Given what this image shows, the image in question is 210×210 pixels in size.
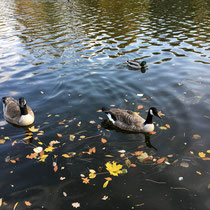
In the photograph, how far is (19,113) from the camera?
10.0m

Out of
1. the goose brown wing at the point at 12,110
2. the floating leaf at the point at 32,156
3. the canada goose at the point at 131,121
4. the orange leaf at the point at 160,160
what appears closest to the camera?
the orange leaf at the point at 160,160

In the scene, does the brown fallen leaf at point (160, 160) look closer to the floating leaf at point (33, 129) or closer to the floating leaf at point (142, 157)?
the floating leaf at point (142, 157)

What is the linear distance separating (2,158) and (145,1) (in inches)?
1871

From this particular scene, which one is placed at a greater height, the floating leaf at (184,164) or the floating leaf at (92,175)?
the floating leaf at (92,175)

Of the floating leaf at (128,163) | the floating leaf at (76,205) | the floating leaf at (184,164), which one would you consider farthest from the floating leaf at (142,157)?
the floating leaf at (76,205)

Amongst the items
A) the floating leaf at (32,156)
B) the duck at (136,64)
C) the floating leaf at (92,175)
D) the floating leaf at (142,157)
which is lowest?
the floating leaf at (142,157)

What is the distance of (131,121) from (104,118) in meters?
1.69

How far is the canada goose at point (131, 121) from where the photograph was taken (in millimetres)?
9266

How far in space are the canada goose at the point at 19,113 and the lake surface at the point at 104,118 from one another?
1.24 ft

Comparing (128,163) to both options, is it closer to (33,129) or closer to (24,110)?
(33,129)

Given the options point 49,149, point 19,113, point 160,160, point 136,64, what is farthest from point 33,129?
point 136,64

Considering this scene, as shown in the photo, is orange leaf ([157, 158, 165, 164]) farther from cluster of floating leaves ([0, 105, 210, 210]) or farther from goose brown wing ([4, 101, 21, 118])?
goose brown wing ([4, 101, 21, 118])

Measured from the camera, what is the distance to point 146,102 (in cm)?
1169

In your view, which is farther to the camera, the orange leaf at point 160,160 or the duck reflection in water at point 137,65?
the duck reflection in water at point 137,65
